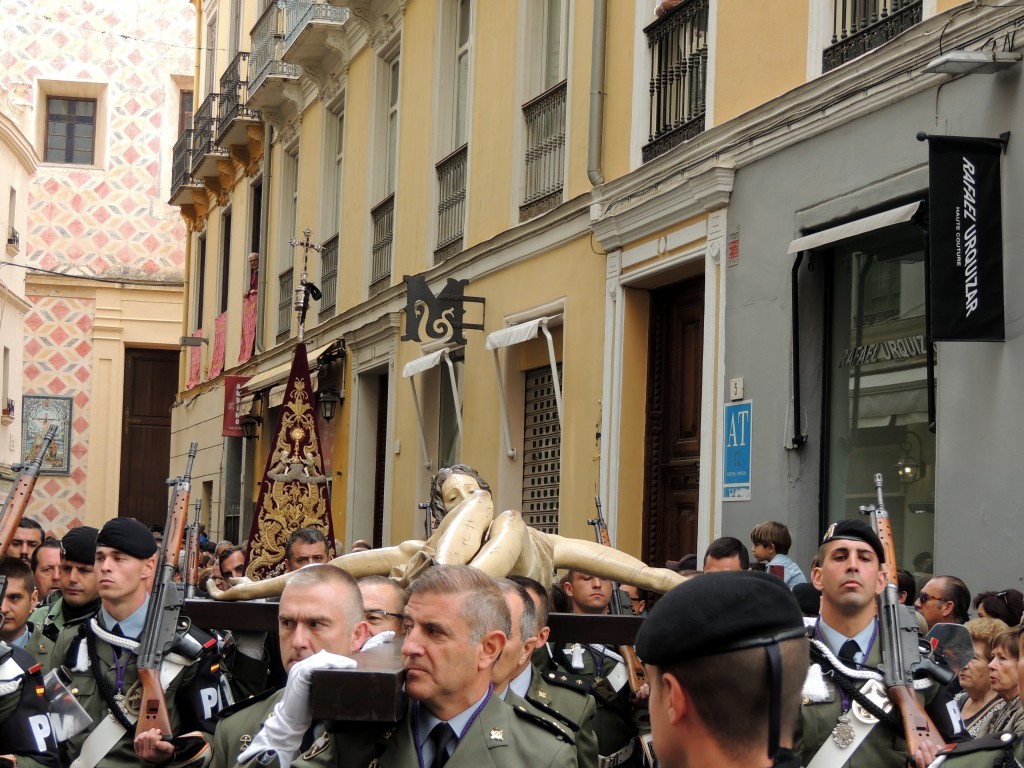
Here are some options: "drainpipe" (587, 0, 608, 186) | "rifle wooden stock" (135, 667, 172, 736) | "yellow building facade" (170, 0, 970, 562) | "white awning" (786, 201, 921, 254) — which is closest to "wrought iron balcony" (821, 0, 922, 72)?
"yellow building facade" (170, 0, 970, 562)

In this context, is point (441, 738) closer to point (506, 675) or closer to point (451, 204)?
point (506, 675)

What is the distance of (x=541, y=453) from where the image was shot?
1556cm

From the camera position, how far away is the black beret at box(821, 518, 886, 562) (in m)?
5.38

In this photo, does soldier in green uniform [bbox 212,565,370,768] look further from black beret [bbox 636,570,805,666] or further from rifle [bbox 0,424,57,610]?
black beret [bbox 636,570,805,666]

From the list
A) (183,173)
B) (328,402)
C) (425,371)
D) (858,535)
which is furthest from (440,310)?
(183,173)

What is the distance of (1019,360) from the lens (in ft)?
27.8

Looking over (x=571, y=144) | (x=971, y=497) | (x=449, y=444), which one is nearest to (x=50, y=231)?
(x=449, y=444)

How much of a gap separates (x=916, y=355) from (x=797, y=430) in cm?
108

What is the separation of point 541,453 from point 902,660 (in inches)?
413

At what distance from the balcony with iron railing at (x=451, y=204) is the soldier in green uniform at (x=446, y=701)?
13.5 m

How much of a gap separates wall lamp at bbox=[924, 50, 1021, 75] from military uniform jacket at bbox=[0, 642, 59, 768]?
5711mm

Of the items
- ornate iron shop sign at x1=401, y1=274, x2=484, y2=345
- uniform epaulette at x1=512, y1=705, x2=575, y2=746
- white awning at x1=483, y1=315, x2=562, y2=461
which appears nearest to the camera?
uniform epaulette at x1=512, y1=705, x2=575, y2=746

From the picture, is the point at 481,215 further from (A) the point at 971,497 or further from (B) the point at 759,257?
(A) the point at 971,497

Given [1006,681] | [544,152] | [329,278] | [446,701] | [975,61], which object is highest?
[544,152]
